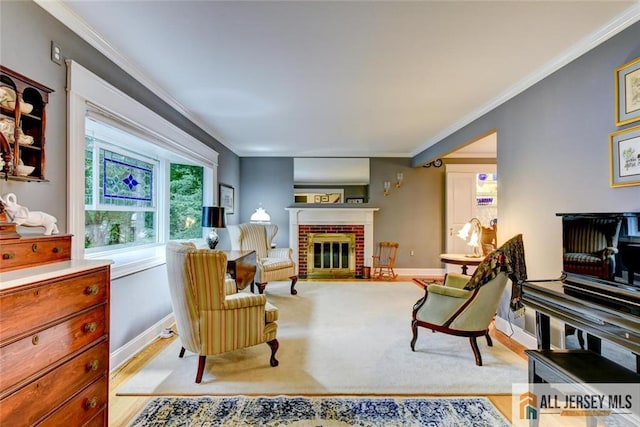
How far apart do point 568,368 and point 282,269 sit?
3492 mm

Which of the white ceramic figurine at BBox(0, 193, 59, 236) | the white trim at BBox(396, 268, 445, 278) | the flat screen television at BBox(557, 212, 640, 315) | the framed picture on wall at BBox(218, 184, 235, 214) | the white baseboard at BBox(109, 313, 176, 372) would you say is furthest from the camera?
the white trim at BBox(396, 268, 445, 278)

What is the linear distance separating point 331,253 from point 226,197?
2.27m

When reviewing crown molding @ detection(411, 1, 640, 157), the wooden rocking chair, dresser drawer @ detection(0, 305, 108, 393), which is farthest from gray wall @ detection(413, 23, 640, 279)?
dresser drawer @ detection(0, 305, 108, 393)

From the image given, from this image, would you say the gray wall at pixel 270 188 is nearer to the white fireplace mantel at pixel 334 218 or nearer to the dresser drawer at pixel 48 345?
the white fireplace mantel at pixel 334 218

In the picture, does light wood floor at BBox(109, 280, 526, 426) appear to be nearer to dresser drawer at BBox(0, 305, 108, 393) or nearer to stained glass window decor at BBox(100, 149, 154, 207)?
dresser drawer at BBox(0, 305, 108, 393)

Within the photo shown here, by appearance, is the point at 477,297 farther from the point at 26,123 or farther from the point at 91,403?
the point at 26,123

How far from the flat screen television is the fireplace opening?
4148mm

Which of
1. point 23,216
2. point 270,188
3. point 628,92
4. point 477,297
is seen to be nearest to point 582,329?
point 477,297

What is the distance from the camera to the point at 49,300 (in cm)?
123

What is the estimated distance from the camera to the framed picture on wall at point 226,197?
496cm

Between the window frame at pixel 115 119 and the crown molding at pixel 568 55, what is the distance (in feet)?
11.1

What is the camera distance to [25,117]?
5.42ft

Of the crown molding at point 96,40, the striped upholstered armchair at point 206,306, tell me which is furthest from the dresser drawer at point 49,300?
the crown molding at point 96,40

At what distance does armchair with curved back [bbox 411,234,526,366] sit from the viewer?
2.47 meters
